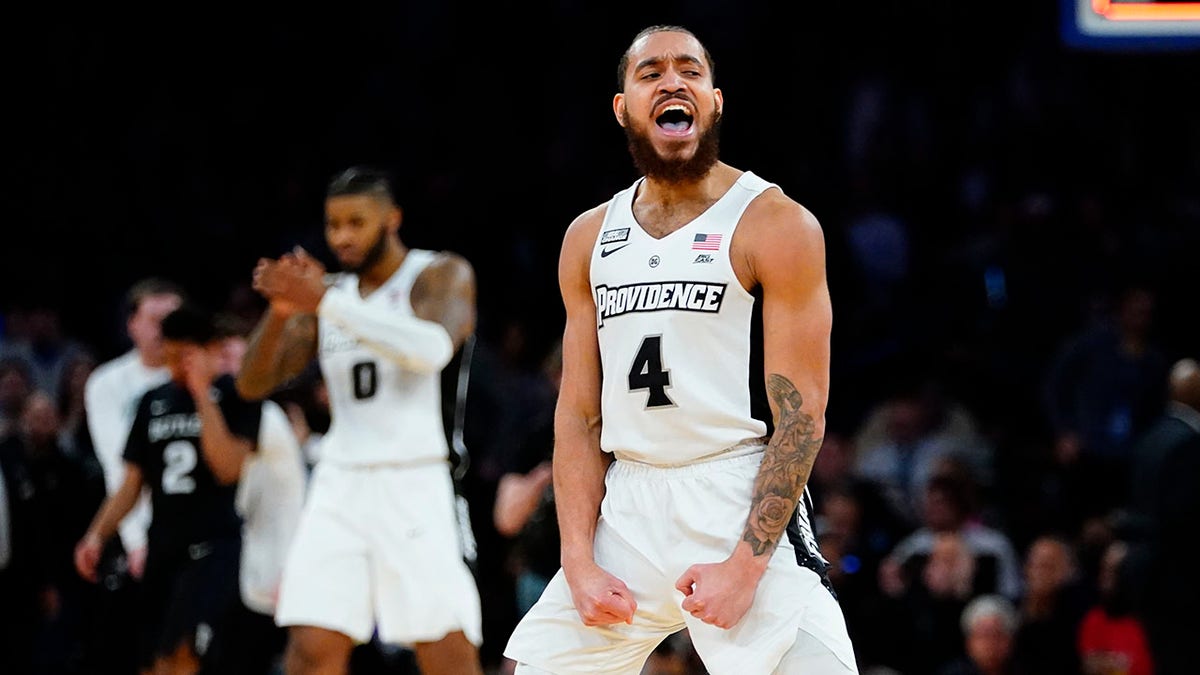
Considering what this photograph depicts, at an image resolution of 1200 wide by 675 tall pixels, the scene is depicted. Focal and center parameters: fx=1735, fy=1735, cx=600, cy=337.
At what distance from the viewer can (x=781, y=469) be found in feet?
14.8

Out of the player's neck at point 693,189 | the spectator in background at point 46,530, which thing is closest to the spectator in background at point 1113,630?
the player's neck at point 693,189

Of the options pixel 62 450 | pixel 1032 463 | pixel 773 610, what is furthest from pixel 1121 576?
pixel 62 450

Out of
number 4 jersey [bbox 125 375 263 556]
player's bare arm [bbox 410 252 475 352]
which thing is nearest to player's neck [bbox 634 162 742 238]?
player's bare arm [bbox 410 252 475 352]

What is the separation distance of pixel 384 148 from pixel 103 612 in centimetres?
762

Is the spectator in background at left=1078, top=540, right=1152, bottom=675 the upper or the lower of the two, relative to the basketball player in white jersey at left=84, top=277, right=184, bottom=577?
lower

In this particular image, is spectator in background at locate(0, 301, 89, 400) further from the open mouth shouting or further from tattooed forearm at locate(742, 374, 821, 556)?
tattooed forearm at locate(742, 374, 821, 556)

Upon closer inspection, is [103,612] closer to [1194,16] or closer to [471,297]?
[471,297]

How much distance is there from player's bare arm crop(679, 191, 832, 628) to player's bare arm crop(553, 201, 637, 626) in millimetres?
409

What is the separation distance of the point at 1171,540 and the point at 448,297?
3.51 meters

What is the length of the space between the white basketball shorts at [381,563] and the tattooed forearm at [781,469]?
2905 millimetres

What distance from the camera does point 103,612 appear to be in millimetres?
9094

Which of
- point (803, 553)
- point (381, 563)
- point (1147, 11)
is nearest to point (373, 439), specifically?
point (381, 563)

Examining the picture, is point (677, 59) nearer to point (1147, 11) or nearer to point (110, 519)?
point (1147, 11)

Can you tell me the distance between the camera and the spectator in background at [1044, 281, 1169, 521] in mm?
11453
